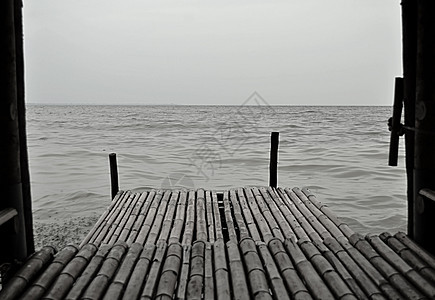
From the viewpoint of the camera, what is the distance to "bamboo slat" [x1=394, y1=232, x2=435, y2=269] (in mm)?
3382

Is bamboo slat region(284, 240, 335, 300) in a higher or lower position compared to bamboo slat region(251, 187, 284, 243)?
higher

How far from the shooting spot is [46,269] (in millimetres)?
3363

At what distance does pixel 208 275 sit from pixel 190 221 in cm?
332

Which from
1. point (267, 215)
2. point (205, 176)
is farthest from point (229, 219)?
point (205, 176)

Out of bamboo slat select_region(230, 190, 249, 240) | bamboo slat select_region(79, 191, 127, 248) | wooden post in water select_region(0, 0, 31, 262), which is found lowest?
bamboo slat select_region(79, 191, 127, 248)

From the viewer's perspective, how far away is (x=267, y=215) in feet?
23.1

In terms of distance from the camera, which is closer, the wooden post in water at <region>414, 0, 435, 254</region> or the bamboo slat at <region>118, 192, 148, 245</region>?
the wooden post in water at <region>414, 0, 435, 254</region>

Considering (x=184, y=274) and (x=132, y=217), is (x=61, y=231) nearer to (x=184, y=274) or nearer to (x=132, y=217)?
(x=132, y=217)

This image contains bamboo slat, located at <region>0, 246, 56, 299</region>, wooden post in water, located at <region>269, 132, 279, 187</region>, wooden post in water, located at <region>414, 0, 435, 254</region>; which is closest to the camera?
bamboo slat, located at <region>0, 246, 56, 299</region>

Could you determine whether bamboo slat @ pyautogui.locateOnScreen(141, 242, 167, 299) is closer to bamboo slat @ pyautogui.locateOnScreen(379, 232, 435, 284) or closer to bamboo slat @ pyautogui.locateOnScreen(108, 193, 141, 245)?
bamboo slat @ pyautogui.locateOnScreen(379, 232, 435, 284)

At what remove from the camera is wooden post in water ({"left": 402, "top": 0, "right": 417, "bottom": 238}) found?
13.1ft

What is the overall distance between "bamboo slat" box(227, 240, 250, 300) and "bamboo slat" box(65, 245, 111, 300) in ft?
3.59

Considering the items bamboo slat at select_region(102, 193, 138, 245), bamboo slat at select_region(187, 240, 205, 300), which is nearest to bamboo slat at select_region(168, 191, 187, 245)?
bamboo slat at select_region(102, 193, 138, 245)

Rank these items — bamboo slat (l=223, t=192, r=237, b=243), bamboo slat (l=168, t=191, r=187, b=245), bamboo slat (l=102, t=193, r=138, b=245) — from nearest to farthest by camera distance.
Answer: bamboo slat (l=168, t=191, r=187, b=245) < bamboo slat (l=223, t=192, r=237, b=243) < bamboo slat (l=102, t=193, r=138, b=245)
